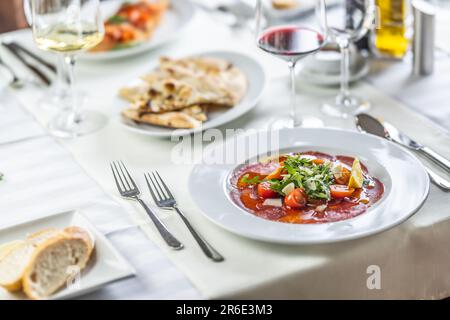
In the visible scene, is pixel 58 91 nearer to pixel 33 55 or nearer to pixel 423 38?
pixel 33 55

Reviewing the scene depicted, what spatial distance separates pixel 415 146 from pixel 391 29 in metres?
0.68

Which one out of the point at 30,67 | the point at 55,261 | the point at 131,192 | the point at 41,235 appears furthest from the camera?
the point at 30,67

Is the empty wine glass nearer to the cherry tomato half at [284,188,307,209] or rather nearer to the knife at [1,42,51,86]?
the cherry tomato half at [284,188,307,209]

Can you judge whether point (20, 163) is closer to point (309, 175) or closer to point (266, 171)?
point (266, 171)

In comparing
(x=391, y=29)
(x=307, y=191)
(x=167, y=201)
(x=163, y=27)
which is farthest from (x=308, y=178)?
(x=163, y=27)

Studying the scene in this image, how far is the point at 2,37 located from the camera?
265cm

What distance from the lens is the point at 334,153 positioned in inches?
64.5

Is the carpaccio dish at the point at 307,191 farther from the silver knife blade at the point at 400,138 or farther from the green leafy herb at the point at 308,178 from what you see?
the silver knife blade at the point at 400,138

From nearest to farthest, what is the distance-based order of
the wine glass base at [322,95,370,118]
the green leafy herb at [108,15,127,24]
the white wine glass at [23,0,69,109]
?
the wine glass base at [322,95,370,118] → the white wine glass at [23,0,69,109] → the green leafy herb at [108,15,127,24]

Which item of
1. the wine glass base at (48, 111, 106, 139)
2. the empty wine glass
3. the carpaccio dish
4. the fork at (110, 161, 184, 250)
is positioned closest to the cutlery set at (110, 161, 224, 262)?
the fork at (110, 161, 184, 250)

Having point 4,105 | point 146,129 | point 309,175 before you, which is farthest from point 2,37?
point 309,175

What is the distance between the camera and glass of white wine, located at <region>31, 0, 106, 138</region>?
6.24 feet

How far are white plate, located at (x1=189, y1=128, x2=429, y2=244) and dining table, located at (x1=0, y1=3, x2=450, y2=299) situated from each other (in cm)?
5
